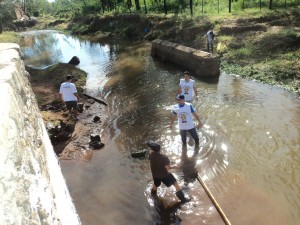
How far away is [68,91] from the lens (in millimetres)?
11484

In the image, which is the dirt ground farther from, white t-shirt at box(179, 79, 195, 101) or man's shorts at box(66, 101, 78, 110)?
white t-shirt at box(179, 79, 195, 101)

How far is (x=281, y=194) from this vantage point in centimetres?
686

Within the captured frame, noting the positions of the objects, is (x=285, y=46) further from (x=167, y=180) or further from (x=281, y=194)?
(x=167, y=180)

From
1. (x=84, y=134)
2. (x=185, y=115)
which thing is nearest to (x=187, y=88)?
(x=185, y=115)

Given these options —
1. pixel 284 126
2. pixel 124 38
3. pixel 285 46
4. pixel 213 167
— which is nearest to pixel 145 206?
pixel 213 167

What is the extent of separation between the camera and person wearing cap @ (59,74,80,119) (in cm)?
1132

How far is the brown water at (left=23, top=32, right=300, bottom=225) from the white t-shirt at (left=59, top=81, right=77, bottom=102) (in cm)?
172

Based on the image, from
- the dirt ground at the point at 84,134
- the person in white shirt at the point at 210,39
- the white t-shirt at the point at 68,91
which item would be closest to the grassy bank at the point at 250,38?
the person in white shirt at the point at 210,39

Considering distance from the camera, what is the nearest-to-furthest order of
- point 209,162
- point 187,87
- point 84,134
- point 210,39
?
point 209,162, point 187,87, point 84,134, point 210,39

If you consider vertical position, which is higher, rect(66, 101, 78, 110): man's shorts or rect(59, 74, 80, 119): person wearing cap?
rect(59, 74, 80, 119): person wearing cap

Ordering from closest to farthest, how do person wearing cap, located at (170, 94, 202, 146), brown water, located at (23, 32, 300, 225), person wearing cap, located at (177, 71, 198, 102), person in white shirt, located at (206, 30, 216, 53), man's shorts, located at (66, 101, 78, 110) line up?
brown water, located at (23, 32, 300, 225)
person wearing cap, located at (170, 94, 202, 146)
person wearing cap, located at (177, 71, 198, 102)
man's shorts, located at (66, 101, 78, 110)
person in white shirt, located at (206, 30, 216, 53)

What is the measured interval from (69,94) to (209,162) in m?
6.07

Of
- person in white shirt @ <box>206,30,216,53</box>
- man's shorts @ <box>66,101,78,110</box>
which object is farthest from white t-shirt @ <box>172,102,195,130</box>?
person in white shirt @ <box>206,30,216,53</box>

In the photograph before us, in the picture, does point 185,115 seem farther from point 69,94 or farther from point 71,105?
point 71,105
